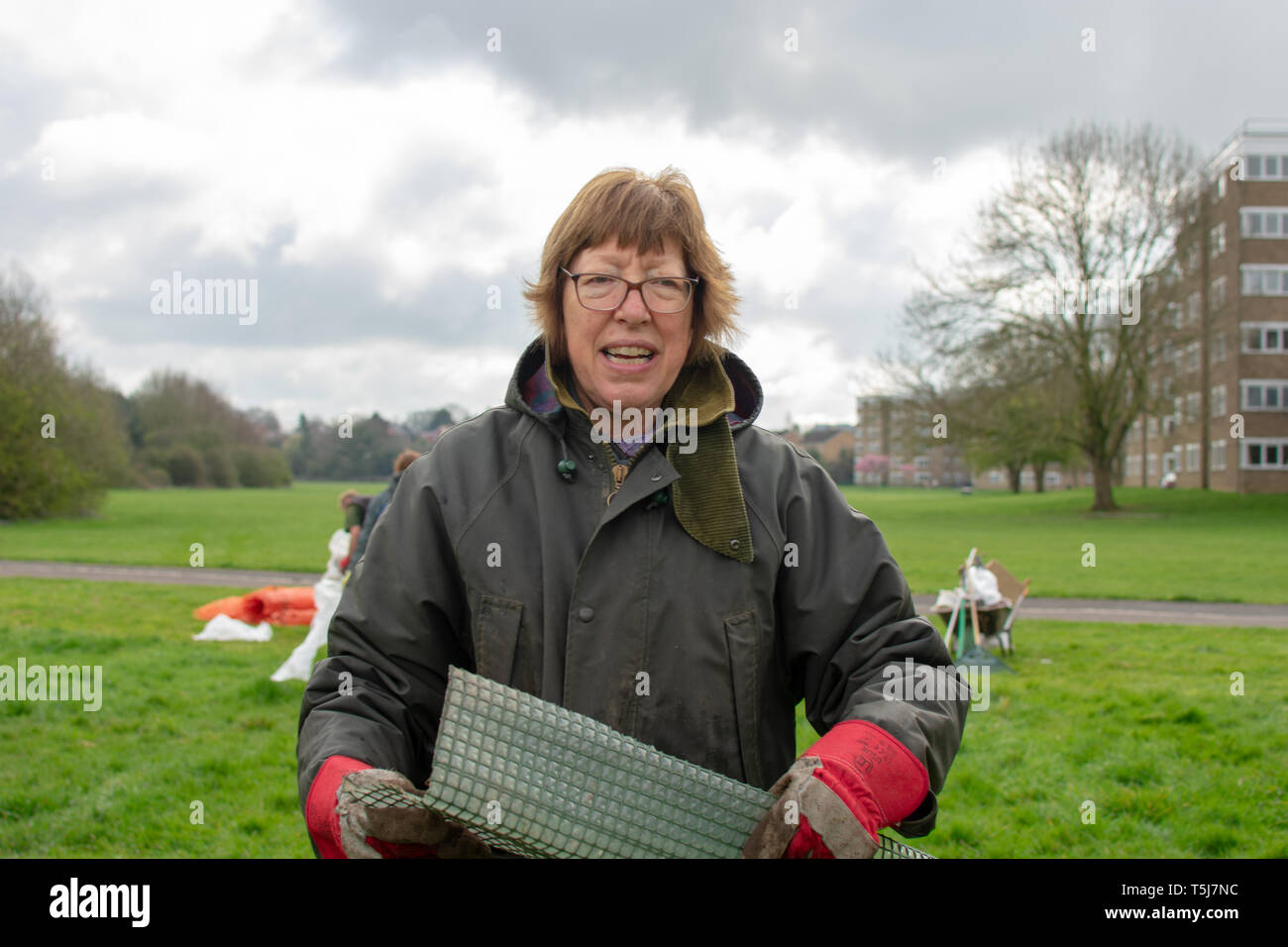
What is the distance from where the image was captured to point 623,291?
2051 mm

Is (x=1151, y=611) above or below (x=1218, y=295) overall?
below

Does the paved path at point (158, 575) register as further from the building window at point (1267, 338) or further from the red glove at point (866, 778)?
the building window at point (1267, 338)

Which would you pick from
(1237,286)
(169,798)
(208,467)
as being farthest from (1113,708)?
(208,467)

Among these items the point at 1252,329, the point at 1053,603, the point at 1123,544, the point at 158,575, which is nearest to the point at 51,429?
the point at 158,575

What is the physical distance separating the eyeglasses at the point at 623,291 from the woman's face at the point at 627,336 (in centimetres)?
1

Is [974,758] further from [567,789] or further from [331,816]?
[331,816]

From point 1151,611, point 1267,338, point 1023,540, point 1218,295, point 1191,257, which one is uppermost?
point 1218,295

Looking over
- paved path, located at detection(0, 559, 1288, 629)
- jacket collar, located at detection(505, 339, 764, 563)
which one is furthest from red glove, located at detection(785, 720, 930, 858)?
paved path, located at detection(0, 559, 1288, 629)

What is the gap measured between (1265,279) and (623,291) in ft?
196

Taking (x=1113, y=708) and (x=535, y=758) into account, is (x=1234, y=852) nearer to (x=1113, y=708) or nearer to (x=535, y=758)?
(x=1113, y=708)

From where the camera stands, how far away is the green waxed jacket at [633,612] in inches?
72.9

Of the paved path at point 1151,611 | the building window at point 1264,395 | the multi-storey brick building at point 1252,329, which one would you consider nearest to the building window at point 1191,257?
the multi-storey brick building at point 1252,329
